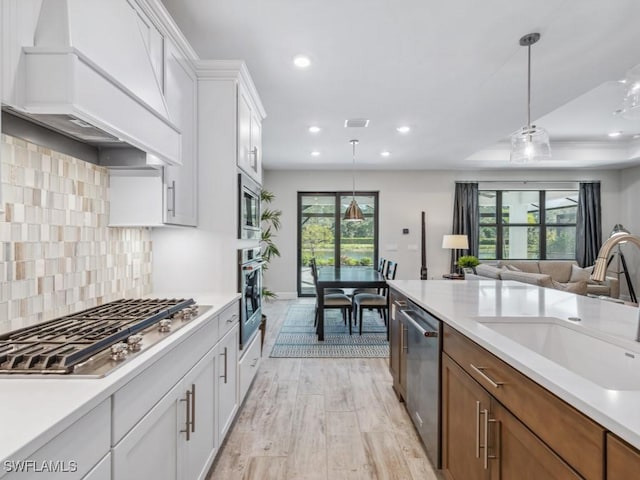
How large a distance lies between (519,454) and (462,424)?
429mm

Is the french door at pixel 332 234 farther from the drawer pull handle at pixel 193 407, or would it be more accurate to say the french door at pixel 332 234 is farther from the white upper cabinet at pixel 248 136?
the drawer pull handle at pixel 193 407

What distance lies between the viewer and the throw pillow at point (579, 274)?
599 centimetres

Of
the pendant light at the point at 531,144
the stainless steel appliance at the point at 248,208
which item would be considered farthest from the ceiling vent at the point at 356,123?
→ the pendant light at the point at 531,144

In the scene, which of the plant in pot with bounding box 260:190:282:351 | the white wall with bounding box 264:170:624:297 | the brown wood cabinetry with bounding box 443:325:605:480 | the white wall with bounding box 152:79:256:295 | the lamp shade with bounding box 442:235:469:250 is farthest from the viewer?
the white wall with bounding box 264:170:624:297

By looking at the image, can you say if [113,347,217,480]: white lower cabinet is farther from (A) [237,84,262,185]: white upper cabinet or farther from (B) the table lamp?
(B) the table lamp

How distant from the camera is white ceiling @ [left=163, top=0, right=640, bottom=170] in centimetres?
207

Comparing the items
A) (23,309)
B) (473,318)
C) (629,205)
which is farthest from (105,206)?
(629,205)

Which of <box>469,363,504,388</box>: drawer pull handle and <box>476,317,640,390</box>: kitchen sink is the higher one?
<box>476,317,640,390</box>: kitchen sink

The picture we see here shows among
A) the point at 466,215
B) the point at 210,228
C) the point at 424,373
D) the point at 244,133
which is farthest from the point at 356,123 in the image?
the point at 466,215

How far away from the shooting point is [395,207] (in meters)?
7.09

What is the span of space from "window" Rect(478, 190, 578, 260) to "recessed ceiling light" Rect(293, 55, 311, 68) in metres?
Answer: 5.50

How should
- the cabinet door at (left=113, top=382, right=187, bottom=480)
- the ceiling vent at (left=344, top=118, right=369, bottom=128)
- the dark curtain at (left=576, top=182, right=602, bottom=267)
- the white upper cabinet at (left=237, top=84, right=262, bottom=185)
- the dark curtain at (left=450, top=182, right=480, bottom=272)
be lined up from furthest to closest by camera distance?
the dark curtain at (left=450, top=182, right=480, bottom=272) < the dark curtain at (left=576, top=182, right=602, bottom=267) < the ceiling vent at (left=344, top=118, right=369, bottom=128) < the white upper cabinet at (left=237, top=84, right=262, bottom=185) < the cabinet door at (left=113, top=382, right=187, bottom=480)

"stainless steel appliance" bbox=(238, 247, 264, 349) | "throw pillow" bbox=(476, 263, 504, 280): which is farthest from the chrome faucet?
"throw pillow" bbox=(476, 263, 504, 280)

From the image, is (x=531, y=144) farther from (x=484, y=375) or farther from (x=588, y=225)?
(x=588, y=225)
